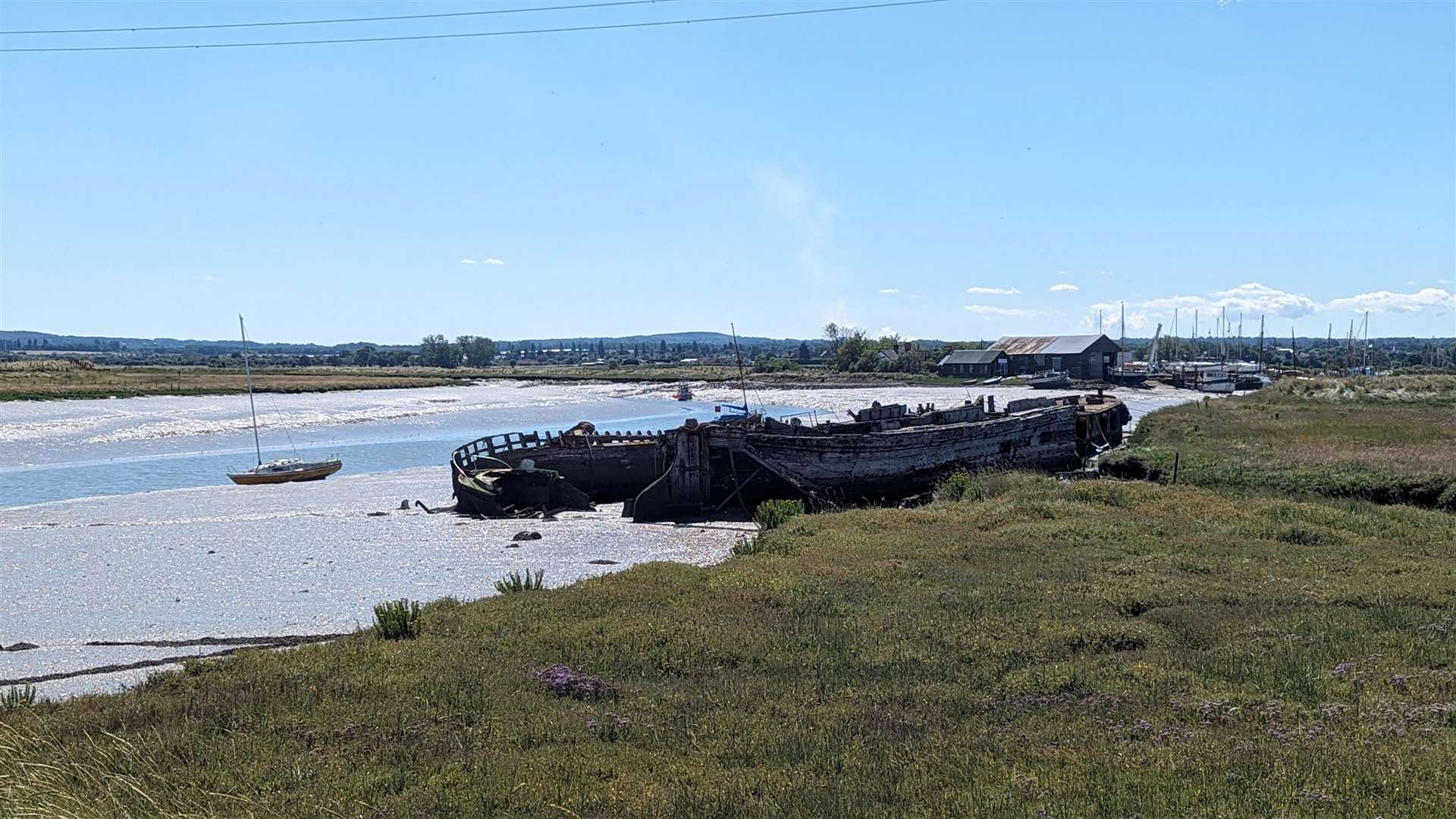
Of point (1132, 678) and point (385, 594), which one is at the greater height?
point (1132, 678)

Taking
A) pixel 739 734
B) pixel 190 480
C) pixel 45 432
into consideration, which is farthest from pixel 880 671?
pixel 45 432

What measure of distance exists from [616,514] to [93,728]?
22715 millimetres

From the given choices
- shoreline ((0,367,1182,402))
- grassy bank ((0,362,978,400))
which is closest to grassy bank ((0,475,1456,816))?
shoreline ((0,367,1182,402))

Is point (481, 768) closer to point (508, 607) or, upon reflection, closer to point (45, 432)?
point (508, 607)

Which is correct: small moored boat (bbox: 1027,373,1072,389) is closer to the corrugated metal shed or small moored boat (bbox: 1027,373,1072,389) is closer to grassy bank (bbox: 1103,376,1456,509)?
the corrugated metal shed

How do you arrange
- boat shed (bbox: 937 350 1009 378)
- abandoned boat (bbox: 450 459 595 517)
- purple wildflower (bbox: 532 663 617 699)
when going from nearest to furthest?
purple wildflower (bbox: 532 663 617 699), abandoned boat (bbox: 450 459 595 517), boat shed (bbox: 937 350 1009 378)

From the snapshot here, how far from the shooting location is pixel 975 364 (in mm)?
126188

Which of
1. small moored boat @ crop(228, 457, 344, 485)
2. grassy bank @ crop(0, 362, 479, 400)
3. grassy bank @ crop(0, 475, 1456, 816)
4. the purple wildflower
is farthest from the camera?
grassy bank @ crop(0, 362, 479, 400)

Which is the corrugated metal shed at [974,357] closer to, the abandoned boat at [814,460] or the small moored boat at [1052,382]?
the small moored boat at [1052,382]

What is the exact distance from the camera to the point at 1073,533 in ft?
71.4

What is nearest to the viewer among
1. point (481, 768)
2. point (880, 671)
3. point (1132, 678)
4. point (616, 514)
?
point (481, 768)

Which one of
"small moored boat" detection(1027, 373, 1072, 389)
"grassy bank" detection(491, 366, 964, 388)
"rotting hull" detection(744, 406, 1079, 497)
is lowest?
"grassy bank" detection(491, 366, 964, 388)

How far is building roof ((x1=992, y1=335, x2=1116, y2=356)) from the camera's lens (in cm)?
11581

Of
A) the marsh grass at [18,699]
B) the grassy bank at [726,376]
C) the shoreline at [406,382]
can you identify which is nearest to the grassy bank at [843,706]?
the marsh grass at [18,699]
